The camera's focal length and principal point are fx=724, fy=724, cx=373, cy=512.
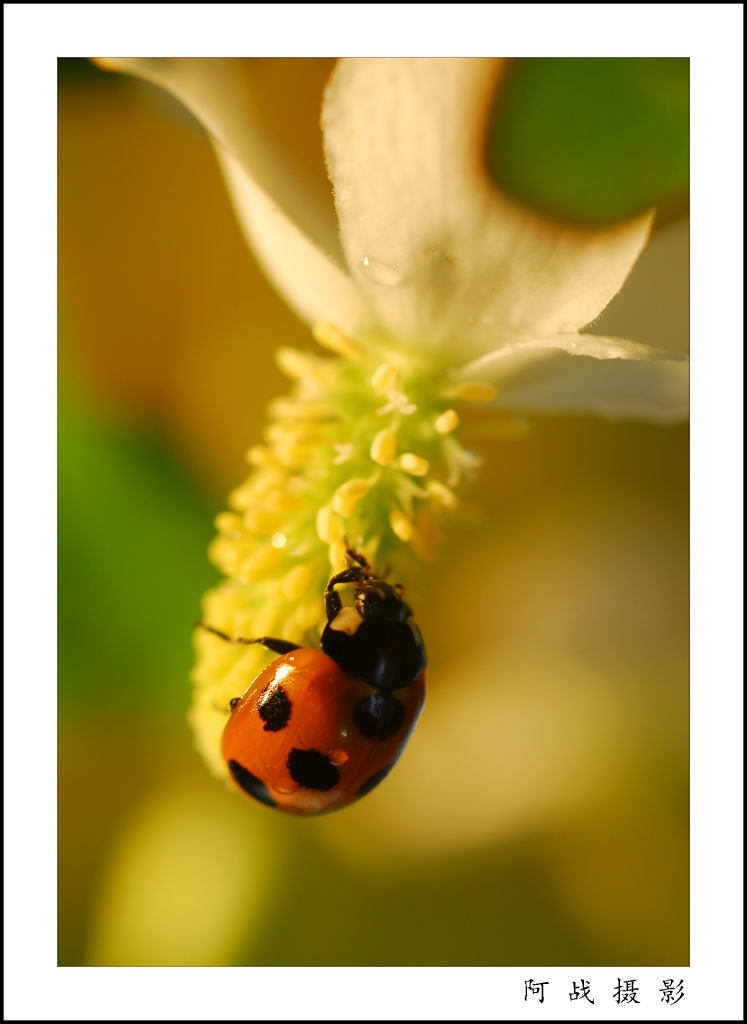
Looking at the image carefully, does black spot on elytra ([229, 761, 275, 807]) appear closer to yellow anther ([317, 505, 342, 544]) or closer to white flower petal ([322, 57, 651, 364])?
yellow anther ([317, 505, 342, 544])

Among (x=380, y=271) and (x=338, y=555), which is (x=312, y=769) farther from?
(x=380, y=271)

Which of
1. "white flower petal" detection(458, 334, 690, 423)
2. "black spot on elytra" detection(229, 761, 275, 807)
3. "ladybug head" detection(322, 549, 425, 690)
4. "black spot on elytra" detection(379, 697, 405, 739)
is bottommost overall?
"black spot on elytra" detection(229, 761, 275, 807)

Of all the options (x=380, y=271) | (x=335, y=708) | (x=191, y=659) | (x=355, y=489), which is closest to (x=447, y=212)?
(x=380, y=271)

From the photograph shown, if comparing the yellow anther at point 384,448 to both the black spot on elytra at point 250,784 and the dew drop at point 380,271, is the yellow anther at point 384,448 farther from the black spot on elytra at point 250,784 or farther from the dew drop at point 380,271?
the black spot on elytra at point 250,784

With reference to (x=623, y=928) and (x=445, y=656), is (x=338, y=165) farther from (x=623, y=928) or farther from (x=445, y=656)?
(x=623, y=928)

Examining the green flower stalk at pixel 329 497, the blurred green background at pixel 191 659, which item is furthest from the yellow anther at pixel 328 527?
the blurred green background at pixel 191 659

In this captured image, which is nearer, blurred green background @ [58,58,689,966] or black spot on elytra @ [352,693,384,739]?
black spot on elytra @ [352,693,384,739]

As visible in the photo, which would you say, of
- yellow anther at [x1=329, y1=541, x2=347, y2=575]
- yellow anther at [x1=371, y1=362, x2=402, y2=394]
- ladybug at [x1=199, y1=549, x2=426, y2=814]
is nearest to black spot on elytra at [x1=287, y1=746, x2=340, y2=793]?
ladybug at [x1=199, y1=549, x2=426, y2=814]
